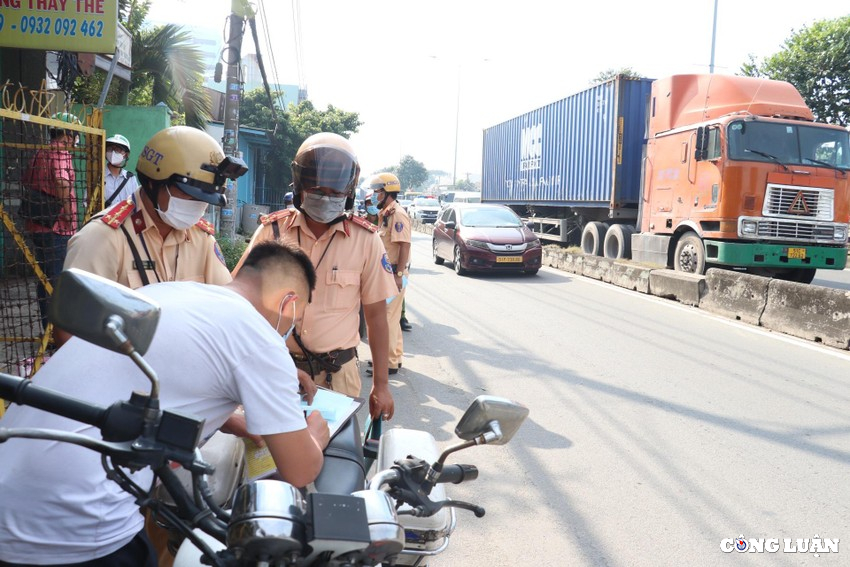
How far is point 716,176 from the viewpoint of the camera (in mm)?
11859

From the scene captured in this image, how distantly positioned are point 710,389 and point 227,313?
5.49 meters

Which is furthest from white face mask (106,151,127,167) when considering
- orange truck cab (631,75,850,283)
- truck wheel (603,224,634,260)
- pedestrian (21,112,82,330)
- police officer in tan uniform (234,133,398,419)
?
truck wheel (603,224,634,260)

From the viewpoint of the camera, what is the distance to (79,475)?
153 centimetres

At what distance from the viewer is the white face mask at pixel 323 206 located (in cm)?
315

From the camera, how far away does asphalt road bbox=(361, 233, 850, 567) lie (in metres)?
3.56

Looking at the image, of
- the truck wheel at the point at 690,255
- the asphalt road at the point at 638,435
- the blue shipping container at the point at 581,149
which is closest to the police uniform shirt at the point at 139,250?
the asphalt road at the point at 638,435

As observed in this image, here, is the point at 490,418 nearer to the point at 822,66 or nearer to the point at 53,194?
the point at 53,194

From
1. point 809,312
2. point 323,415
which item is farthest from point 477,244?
point 323,415

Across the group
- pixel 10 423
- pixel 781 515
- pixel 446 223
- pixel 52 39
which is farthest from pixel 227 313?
pixel 446 223

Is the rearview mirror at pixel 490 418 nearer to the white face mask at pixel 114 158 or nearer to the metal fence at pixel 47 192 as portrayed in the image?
the metal fence at pixel 47 192

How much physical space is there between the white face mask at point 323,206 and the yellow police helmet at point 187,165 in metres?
0.36

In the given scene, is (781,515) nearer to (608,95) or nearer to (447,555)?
(447,555)

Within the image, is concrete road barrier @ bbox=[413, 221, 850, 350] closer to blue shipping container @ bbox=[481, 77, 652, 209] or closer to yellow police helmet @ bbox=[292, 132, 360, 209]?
blue shipping container @ bbox=[481, 77, 652, 209]

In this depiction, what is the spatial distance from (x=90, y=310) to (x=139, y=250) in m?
1.84
